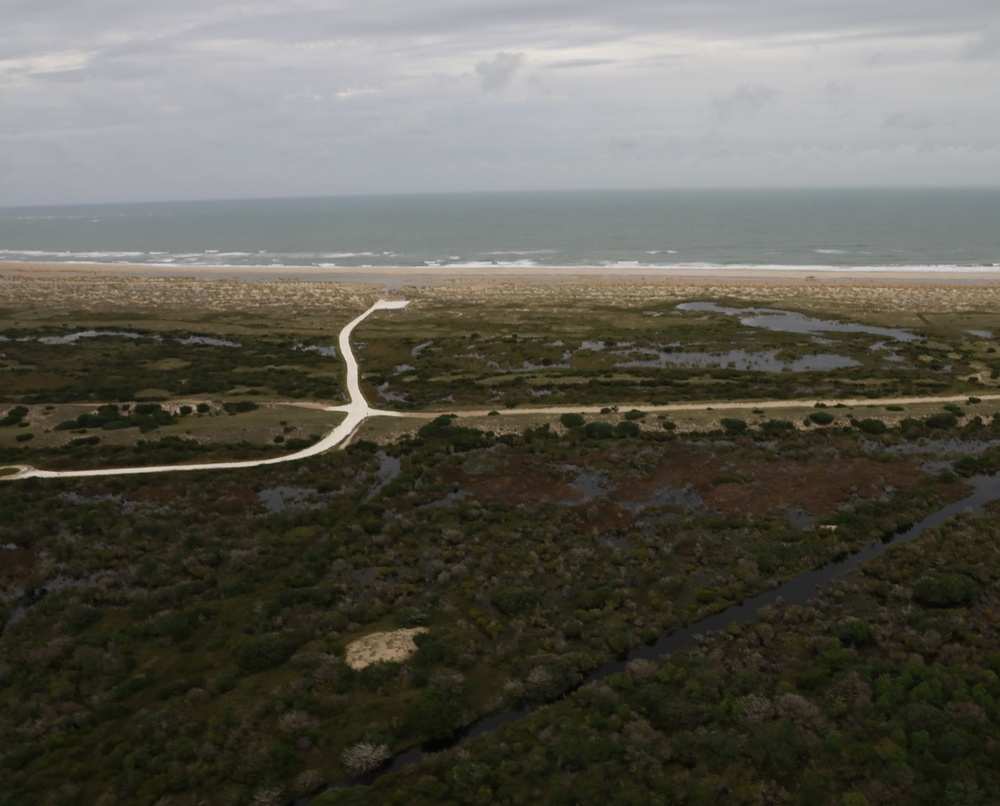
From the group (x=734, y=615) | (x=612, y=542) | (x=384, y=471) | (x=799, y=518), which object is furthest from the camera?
(x=384, y=471)

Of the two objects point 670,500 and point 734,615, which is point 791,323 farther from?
point 734,615

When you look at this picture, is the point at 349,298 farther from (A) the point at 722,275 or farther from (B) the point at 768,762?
(B) the point at 768,762

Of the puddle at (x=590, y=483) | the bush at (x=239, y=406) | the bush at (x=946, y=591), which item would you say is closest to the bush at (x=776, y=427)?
the puddle at (x=590, y=483)

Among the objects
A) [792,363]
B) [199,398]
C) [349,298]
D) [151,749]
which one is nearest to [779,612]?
[151,749]

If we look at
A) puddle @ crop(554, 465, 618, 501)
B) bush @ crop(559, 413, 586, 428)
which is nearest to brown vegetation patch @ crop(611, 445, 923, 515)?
puddle @ crop(554, 465, 618, 501)

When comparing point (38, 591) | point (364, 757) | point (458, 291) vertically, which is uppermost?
point (458, 291)

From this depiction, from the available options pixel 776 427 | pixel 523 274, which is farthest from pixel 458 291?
pixel 776 427
